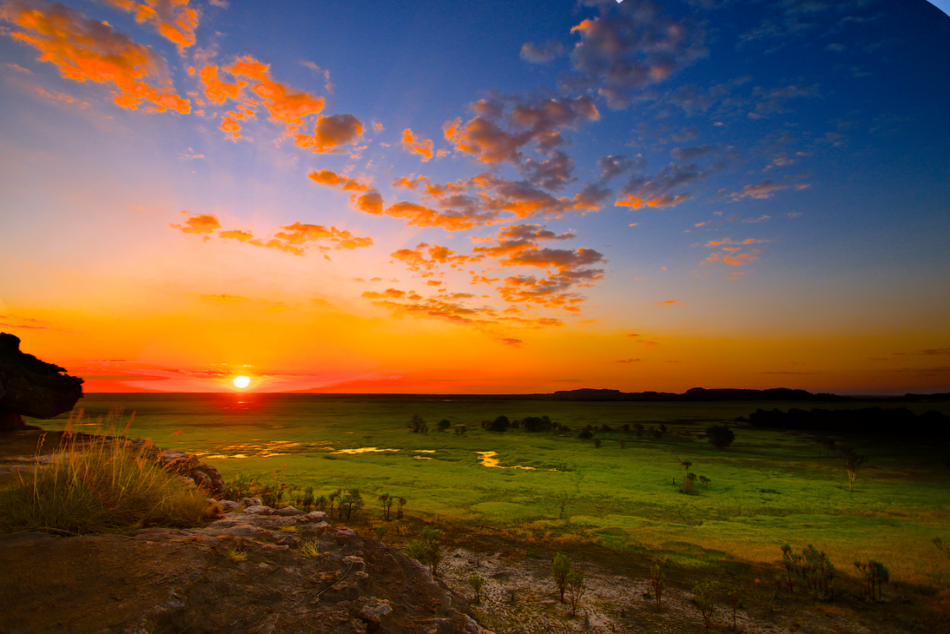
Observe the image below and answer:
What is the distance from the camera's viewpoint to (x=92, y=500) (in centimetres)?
520

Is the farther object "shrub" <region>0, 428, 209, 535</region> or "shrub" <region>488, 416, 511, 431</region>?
"shrub" <region>488, 416, 511, 431</region>

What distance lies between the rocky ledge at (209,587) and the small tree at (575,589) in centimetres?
400

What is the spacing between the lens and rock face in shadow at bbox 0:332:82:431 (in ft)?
53.5

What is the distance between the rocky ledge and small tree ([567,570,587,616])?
400 centimetres

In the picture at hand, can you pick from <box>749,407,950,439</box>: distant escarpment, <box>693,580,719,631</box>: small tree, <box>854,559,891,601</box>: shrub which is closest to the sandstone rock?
<box>693,580,719,631</box>: small tree

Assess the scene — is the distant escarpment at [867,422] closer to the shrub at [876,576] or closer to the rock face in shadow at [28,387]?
the shrub at [876,576]

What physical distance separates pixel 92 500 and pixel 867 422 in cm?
9305

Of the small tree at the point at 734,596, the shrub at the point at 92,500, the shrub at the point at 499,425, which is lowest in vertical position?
the shrub at the point at 499,425

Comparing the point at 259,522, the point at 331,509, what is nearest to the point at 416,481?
the point at 331,509

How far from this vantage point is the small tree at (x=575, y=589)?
8753 mm

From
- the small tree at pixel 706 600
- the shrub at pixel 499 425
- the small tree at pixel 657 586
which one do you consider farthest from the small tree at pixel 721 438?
the small tree at pixel 706 600

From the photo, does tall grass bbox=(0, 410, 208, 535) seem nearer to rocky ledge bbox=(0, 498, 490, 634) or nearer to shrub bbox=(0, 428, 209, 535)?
shrub bbox=(0, 428, 209, 535)

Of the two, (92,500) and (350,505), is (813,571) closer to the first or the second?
(350,505)

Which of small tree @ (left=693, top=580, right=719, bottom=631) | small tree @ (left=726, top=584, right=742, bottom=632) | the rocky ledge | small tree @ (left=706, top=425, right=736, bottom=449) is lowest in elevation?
small tree @ (left=706, top=425, right=736, bottom=449)
